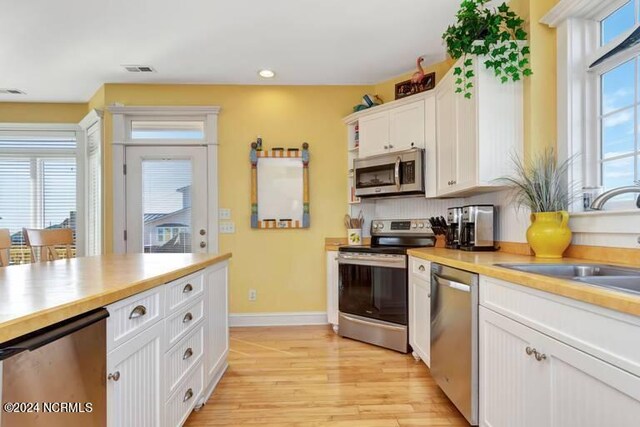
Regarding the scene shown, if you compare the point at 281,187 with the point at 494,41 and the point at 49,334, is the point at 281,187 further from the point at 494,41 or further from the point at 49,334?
the point at 49,334

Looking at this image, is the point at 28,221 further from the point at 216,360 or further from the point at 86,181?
the point at 216,360

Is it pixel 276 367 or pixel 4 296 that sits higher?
pixel 4 296

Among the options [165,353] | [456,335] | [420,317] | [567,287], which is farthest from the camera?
[420,317]

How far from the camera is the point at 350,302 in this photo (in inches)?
127

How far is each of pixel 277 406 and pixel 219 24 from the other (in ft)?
9.06

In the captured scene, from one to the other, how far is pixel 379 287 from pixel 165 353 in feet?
6.33

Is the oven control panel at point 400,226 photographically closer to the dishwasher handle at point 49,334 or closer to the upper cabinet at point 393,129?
the upper cabinet at point 393,129

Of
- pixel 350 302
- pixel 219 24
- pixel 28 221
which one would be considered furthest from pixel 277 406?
pixel 28 221

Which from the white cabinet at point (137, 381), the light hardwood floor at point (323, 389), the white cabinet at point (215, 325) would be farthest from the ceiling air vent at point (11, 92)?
the white cabinet at point (137, 381)

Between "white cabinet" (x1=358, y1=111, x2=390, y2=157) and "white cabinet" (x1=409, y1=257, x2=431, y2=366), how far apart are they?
3.93 ft

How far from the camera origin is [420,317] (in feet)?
8.53

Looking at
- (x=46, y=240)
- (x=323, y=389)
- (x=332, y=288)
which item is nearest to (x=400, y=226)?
(x=332, y=288)

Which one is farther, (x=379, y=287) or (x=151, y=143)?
(x=151, y=143)

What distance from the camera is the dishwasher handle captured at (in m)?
0.73
